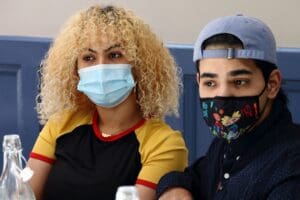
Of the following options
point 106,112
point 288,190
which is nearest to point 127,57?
point 106,112

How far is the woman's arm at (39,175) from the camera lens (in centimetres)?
166

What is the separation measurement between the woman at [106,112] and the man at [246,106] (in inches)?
12.0

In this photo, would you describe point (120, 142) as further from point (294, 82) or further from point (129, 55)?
point (294, 82)

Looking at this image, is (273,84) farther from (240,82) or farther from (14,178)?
(14,178)

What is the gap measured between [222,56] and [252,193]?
294 millimetres

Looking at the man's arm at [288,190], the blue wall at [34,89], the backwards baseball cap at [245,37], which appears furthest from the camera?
the blue wall at [34,89]

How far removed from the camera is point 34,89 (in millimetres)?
2324

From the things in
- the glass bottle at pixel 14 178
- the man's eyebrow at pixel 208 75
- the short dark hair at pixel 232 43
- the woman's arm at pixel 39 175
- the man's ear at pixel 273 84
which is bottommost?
the woman's arm at pixel 39 175

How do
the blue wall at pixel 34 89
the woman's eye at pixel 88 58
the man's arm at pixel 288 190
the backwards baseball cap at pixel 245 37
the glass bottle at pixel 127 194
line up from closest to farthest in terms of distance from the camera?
the glass bottle at pixel 127 194 < the man's arm at pixel 288 190 < the backwards baseball cap at pixel 245 37 < the woman's eye at pixel 88 58 < the blue wall at pixel 34 89

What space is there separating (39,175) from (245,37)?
2.54 feet

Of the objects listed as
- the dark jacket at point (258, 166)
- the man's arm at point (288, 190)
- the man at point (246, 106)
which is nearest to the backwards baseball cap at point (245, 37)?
the man at point (246, 106)

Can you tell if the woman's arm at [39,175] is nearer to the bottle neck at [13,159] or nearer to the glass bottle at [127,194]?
the bottle neck at [13,159]

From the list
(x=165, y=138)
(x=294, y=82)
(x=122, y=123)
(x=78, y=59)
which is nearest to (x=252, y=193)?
(x=165, y=138)

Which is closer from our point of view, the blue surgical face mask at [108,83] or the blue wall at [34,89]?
the blue surgical face mask at [108,83]
